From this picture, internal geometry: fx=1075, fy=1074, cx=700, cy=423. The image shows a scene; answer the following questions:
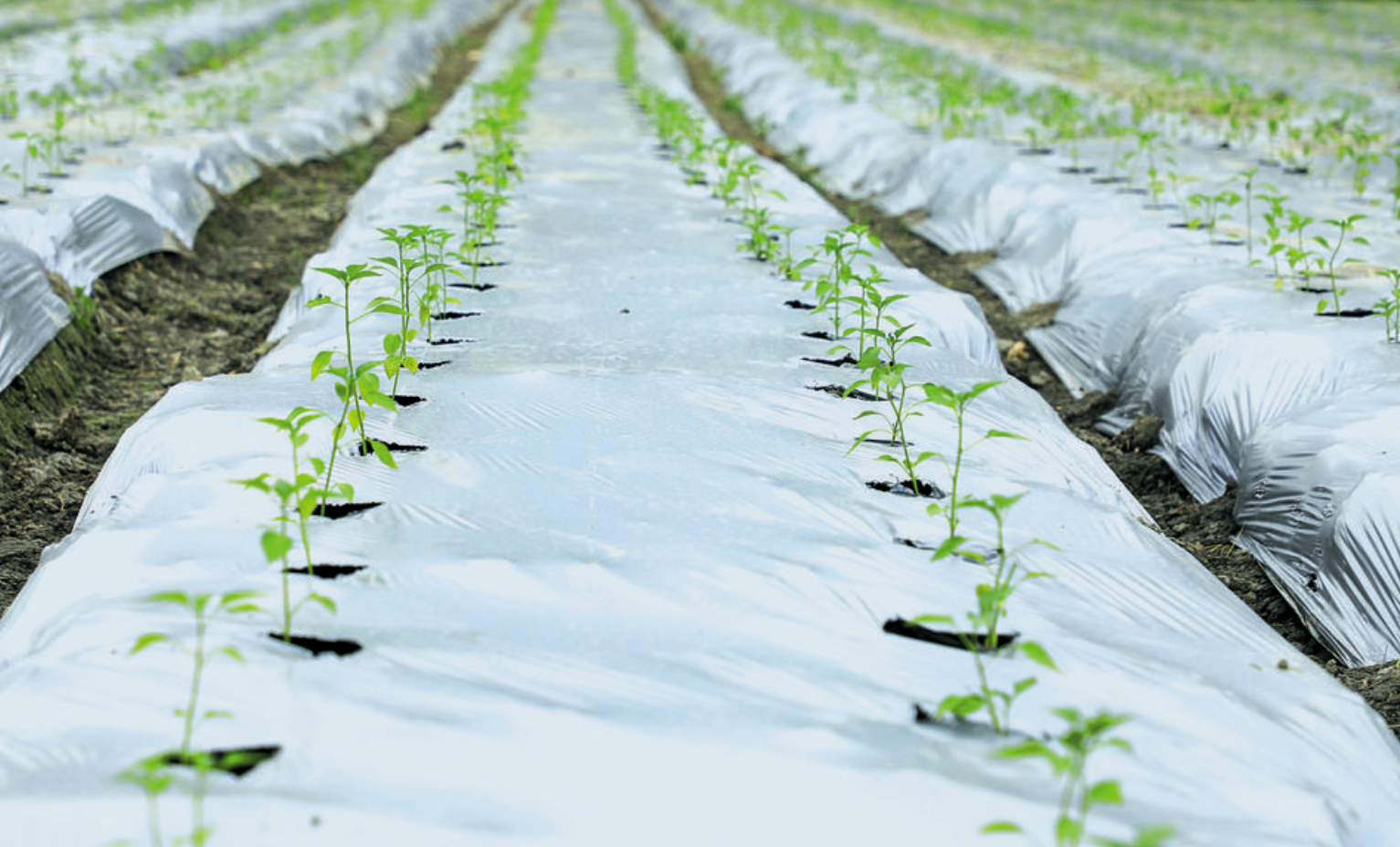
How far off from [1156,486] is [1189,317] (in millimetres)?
669

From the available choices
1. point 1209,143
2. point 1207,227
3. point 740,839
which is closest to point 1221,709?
point 740,839

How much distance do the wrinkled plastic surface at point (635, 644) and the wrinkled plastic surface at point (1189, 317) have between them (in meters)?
0.57

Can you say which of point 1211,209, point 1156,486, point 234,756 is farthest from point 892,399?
point 1211,209

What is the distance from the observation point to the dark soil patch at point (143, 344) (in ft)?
10.5

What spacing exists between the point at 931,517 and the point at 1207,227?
10.5 ft

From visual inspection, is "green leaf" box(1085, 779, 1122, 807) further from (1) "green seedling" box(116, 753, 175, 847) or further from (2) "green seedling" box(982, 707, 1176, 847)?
(1) "green seedling" box(116, 753, 175, 847)

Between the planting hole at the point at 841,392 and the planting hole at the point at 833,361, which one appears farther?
the planting hole at the point at 833,361

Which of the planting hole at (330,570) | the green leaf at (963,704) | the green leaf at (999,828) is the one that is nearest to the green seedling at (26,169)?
the planting hole at (330,570)

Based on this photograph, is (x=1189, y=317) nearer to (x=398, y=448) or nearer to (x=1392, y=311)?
(x=1392, y=311)

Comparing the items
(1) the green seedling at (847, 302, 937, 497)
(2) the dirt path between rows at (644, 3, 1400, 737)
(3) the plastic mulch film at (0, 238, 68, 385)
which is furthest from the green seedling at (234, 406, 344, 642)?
(2) the dirt path between rows at (644, 3, 1400, 737)

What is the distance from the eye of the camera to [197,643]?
174cm

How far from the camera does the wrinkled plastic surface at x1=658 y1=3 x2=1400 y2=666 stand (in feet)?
9.21

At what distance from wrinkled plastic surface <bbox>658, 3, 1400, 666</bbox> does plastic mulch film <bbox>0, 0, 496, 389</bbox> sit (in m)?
3.88

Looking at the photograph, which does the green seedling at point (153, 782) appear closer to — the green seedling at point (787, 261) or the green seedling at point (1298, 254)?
the green seedling at point (787, 261)
